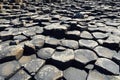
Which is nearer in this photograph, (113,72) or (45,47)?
(113,72)

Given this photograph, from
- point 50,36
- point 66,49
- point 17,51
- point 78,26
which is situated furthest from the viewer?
point 78,26

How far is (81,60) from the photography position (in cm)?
218

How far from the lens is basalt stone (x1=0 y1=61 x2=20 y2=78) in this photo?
1.92 meters

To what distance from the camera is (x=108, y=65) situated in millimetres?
2133

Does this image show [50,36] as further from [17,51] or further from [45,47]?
[17,51]

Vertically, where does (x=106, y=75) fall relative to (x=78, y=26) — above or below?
below

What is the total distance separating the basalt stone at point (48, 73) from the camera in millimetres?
1888

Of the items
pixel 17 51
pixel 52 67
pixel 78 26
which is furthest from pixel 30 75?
pixel 78 26

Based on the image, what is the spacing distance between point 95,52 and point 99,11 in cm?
274

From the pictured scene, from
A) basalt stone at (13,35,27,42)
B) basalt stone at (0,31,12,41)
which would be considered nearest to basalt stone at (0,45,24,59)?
basalt stone at (13,35,27,42)

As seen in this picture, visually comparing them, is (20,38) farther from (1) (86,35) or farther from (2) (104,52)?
(2) (104,52)

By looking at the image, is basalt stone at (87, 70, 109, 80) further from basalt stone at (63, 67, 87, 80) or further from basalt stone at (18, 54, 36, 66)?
basalt stone at (18, 54, 36, 66)

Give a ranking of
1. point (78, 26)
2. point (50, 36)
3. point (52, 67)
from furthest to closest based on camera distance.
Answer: point (78, 26)
point (50, 36)
point (52, 67)

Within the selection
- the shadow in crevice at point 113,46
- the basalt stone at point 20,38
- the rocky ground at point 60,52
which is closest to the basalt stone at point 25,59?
the rocky ground at point 60,52
